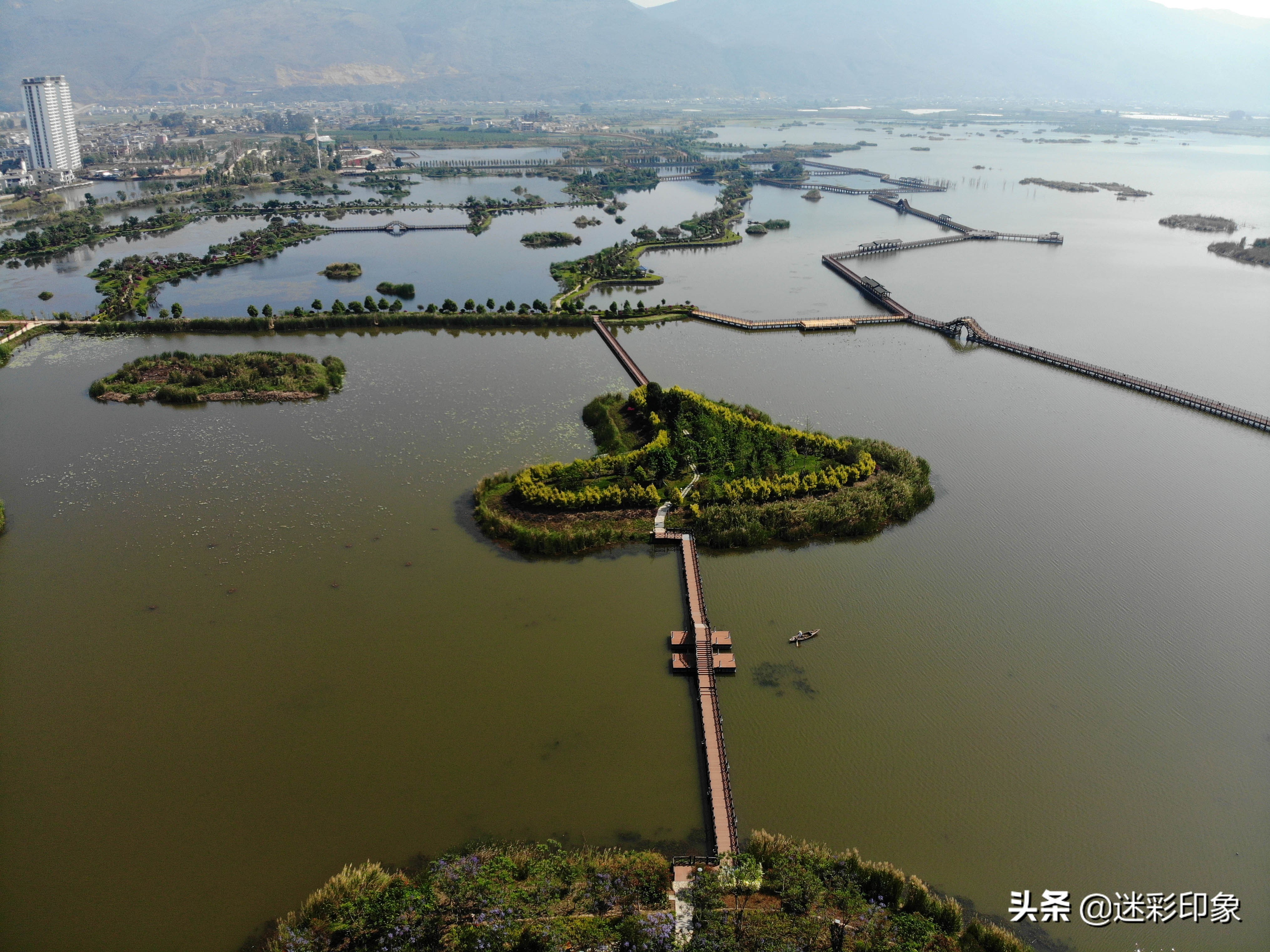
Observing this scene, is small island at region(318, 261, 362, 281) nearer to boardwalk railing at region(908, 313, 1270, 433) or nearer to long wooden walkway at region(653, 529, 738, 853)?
boardwalk railing at region(908, 313, 1270, 433)

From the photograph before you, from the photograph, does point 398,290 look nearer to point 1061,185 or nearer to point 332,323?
point 332,323

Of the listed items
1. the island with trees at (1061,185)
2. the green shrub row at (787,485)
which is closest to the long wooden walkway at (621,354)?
the green shrub row at (787,485)

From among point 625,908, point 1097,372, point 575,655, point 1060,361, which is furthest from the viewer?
point 1060,361

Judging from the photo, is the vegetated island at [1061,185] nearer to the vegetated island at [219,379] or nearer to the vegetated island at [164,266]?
the vegetated island at [164,266]

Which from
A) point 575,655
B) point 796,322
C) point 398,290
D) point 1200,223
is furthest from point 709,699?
point 1200,223

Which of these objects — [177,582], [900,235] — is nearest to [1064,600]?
[177,582]

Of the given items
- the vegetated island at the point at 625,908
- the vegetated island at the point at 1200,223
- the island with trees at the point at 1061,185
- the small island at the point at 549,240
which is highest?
the island with trees at the point at 1061,185
